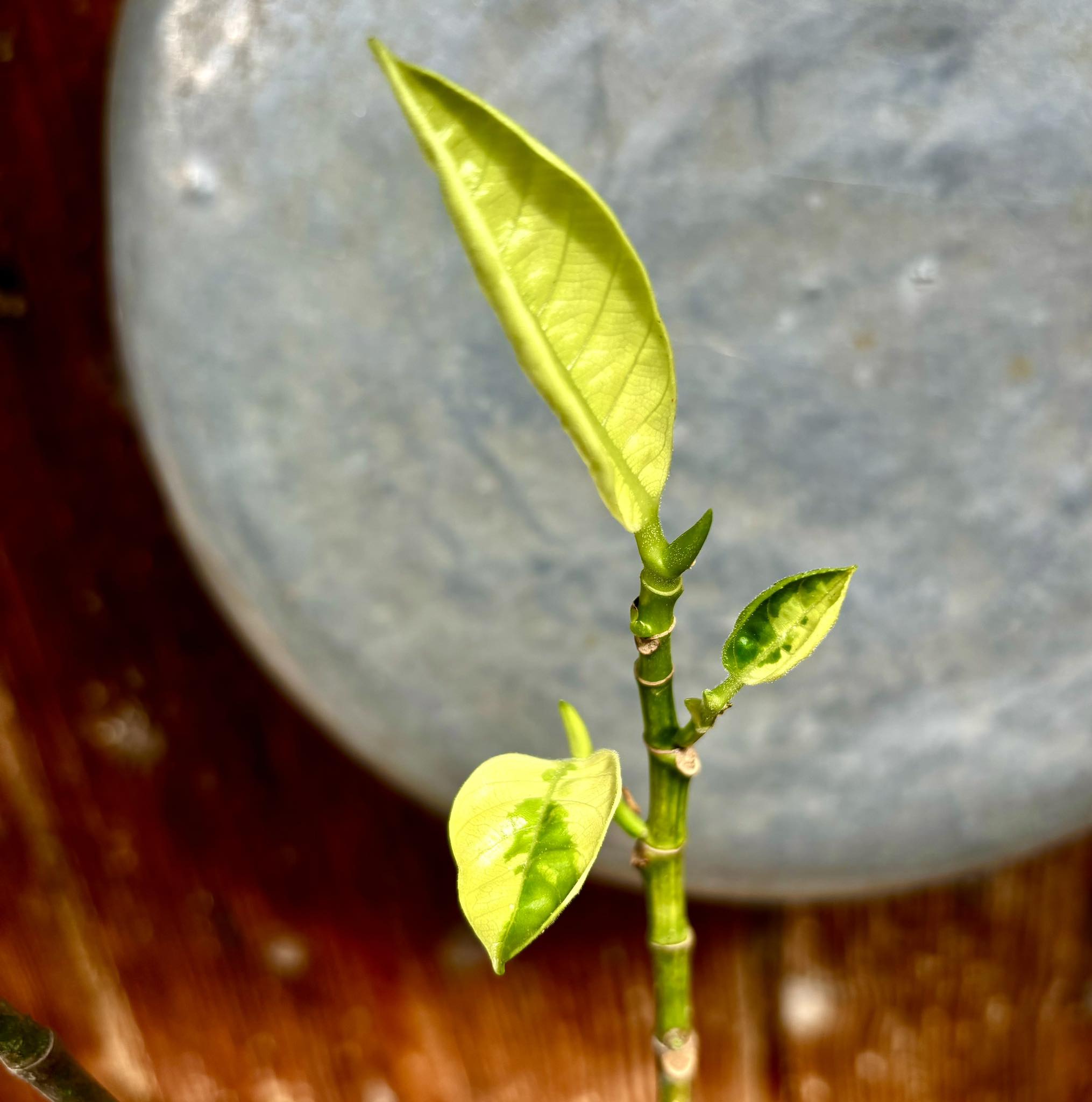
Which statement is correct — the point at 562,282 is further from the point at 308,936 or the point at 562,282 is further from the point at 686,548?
the point at 308,936

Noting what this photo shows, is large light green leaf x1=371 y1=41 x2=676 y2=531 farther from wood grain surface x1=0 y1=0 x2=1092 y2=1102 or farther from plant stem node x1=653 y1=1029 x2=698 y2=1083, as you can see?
wood grain surface x1=0 y1=0 x2=1092 y2=1102

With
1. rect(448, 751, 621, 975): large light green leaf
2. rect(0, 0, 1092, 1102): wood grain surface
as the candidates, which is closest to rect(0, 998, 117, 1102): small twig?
rect(448, 751, 621, 975): large light green leaf

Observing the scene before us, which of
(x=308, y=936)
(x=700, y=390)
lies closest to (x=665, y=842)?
(x=700, y=390)

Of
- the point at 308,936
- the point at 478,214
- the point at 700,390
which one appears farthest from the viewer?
the point at 308,936

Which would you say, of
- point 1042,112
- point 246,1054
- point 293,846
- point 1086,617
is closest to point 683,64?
point 1042,112

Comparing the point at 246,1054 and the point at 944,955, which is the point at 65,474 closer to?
the point at 246,1054

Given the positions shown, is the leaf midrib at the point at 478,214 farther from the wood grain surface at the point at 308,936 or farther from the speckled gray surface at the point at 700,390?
the wood grain surface at the point at 308,936
